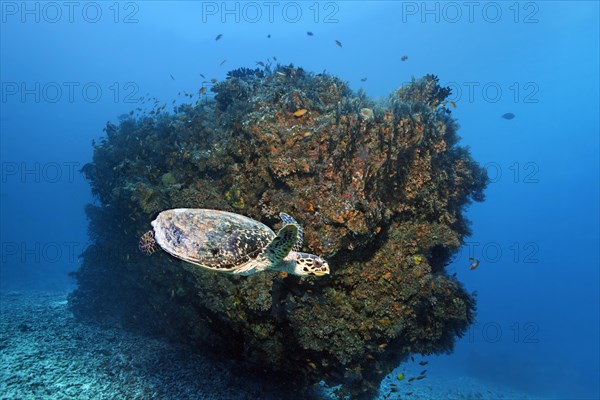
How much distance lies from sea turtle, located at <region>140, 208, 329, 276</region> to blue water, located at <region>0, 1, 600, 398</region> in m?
37.5

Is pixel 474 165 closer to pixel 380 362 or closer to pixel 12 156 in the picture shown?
pixel 380 362

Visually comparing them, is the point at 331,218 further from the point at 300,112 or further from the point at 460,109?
the point at 460,109

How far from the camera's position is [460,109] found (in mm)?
183750

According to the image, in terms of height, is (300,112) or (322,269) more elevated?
(300,112)

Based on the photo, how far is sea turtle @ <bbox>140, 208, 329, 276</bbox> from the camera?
470cm

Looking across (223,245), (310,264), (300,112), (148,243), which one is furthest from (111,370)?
(300,112)

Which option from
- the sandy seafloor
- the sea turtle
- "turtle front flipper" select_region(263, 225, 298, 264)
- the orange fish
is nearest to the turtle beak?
the sea turtle

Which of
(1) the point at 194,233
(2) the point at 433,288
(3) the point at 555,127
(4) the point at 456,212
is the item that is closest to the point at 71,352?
(1) the point at 194,233

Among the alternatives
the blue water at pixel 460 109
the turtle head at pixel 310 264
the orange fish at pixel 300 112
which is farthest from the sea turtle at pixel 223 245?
the blue water at pixel 460 109

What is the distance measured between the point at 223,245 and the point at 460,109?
20844cm

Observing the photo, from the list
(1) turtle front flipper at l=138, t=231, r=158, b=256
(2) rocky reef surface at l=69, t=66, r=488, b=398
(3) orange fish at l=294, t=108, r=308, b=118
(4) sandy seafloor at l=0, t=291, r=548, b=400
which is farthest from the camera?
(3) orange fish at l=294, t=108, r=308, b=118

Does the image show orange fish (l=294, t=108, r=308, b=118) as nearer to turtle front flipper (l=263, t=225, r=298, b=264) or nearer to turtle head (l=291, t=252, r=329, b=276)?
turtle head (l=291, t=252, r=329, b=276)

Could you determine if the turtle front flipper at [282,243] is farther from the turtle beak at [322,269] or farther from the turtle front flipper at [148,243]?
the turtle front flipper at [148,243]

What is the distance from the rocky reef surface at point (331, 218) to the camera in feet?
20.3
